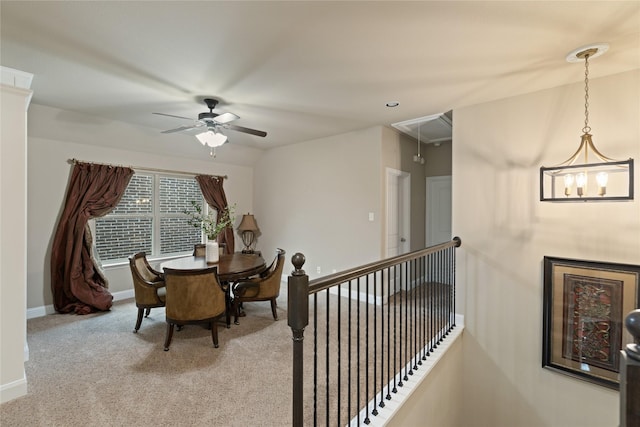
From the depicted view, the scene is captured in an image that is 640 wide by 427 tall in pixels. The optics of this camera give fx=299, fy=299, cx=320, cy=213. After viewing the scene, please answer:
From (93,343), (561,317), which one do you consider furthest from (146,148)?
(561,317)

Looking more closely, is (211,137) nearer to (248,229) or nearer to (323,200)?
(323,200)

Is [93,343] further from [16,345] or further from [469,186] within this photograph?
Answer: [469,186]

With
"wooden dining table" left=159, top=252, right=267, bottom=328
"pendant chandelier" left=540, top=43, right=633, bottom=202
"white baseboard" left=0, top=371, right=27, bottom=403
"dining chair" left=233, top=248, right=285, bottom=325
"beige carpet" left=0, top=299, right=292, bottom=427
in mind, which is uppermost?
"pendant chandelier" left=540, top=43, right=633, bottom=202

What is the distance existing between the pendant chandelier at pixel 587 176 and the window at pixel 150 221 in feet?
17.9

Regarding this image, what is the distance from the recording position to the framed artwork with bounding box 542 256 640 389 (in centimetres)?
272

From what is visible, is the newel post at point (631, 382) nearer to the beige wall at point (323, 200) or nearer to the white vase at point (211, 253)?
the beige wall at point (323, 200)

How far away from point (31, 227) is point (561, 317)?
21.0 ft

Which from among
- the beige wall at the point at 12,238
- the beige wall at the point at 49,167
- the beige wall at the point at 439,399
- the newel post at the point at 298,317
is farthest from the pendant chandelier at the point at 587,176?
the beige wall at the point at 49,167

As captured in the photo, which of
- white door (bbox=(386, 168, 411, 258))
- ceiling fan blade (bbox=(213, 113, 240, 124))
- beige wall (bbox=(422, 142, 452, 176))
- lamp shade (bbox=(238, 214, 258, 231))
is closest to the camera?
ceiling fan blade (bbox=(213, 113, 240, 124))

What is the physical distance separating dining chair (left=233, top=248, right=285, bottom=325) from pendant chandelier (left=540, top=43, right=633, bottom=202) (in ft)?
9.57

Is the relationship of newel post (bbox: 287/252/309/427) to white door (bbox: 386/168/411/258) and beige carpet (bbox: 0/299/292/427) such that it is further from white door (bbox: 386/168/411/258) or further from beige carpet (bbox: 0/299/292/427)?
white door (bbox: 386/168/411/258)

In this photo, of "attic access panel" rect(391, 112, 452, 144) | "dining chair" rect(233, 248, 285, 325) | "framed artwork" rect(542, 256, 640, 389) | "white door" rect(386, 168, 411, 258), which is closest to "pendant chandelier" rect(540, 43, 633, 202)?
"framed artwork" rect(542, 256, 640, 389)

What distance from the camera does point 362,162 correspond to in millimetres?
4656

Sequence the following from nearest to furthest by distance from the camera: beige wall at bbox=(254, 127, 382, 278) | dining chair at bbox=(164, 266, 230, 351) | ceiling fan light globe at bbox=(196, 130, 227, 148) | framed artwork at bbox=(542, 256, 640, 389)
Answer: framed artwork at bbox=(542, 256, 640, 389)
dining chair at bbox=(164, 266, 230, 351)
ceiling fan light globe at bbox=(196, 130, 227, 148)
beige wall at bbox=(254, 127, 382, 278)
